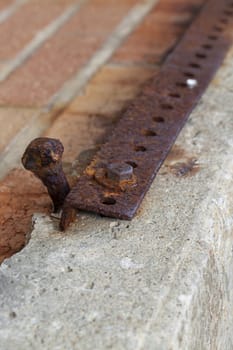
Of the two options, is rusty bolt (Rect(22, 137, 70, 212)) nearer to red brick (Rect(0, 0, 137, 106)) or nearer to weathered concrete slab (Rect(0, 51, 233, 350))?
weathered concrete slab (Rect(0, 51, 233, 350))

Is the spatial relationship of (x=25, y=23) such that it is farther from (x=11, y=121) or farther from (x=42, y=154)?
(x=42, y=154)

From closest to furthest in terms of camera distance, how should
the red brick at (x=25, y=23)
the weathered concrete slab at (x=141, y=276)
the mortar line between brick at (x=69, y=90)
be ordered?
the weathered concrete slab at (x=141, y=276) → the mortar line between brick at (x=69, y=90) → the red brick at (x=25, y=23)

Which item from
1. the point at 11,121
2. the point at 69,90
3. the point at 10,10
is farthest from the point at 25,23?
the point at 11,121

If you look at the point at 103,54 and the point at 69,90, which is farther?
the point at 103,54

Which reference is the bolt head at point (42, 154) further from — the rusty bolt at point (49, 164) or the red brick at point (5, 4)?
the red brick at point (5, 4)

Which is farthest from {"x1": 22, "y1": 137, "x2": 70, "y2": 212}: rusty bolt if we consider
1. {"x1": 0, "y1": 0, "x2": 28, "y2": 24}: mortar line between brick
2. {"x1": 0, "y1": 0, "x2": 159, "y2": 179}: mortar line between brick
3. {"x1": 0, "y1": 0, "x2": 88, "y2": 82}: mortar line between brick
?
{"x1": 0, "y1": 0, "x2": 28, "y2": 24}: mortar line between brick

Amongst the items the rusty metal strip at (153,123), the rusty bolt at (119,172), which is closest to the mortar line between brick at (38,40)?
the rusty metal strip at (153,123)
